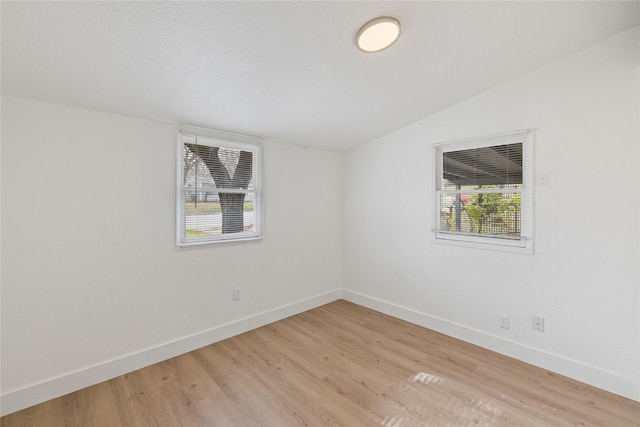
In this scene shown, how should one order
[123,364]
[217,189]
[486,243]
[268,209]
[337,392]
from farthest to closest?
[268,209] → [217,189] → [486,243] → [123,364] → [337,392]

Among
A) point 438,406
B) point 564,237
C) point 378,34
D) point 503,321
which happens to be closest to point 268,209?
point 378,34

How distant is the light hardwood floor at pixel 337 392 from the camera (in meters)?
1.83

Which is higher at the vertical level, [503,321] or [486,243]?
[486,243]

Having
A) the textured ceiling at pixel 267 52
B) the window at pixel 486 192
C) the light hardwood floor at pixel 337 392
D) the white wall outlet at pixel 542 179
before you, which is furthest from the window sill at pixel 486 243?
the textured ceiling at pixel 267 52

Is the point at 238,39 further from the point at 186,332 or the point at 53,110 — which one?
the point at 186,332

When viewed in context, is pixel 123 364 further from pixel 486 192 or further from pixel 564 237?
pixel 564 237

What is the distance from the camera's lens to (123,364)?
228 cm

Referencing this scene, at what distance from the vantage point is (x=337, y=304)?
3863 mm

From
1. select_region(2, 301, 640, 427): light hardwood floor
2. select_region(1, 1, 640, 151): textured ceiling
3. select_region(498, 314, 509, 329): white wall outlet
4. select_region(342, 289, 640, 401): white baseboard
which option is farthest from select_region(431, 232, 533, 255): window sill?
select_region(1, 1, 640, 151): textured ceiling

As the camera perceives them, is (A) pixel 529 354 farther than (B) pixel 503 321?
No

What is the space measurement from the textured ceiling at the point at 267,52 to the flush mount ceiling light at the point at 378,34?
0.04 metres

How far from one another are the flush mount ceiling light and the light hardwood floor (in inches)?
92.6

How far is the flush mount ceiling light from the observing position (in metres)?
1.66

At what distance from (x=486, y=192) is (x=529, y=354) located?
143cm
